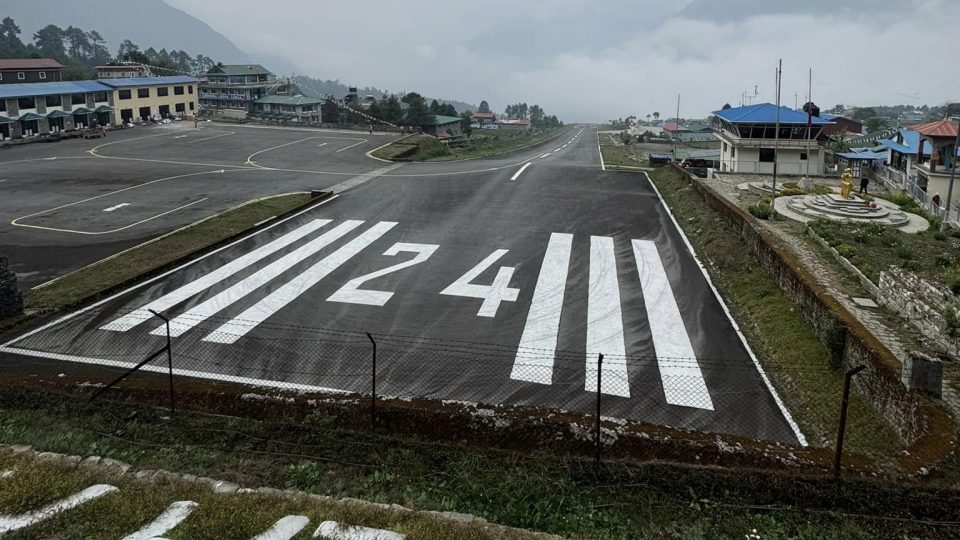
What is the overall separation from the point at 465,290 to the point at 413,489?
12.6 m

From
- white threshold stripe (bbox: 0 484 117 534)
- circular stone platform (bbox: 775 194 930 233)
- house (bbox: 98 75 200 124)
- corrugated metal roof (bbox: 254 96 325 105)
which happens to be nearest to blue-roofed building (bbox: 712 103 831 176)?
circular stone platform (bbox: 775 194 930 233)

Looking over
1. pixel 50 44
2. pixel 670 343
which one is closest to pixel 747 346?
pixel 670 343

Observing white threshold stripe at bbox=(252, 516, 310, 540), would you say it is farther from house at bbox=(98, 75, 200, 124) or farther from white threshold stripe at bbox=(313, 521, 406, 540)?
house at bbox=(98, 75, 200, 124)

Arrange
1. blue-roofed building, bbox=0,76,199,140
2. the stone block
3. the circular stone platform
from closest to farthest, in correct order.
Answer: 1. the stone block
2. the circular stone platform
3. blue-roofed building, bbox=0,76,199,140

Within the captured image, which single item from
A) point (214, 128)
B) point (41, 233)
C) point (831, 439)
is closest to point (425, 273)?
point (831, 439)

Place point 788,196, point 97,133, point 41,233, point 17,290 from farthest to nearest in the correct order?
point 97,133 → point 788,196 → point 41,233 → point 17,290

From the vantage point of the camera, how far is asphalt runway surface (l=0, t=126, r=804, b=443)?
1576 centimetres

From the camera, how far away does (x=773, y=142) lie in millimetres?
53812

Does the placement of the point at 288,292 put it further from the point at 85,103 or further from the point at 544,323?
the point at 85,103

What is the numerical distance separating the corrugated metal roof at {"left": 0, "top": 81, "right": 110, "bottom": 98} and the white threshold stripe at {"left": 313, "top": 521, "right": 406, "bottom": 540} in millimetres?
78040

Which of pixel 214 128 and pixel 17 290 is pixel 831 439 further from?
Answer: pixel 214 128

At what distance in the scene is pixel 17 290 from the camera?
1966 centimetres

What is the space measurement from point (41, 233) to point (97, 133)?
4566 centimetres

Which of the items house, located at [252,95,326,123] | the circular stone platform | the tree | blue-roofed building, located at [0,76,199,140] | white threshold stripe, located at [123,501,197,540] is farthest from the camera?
the tree
